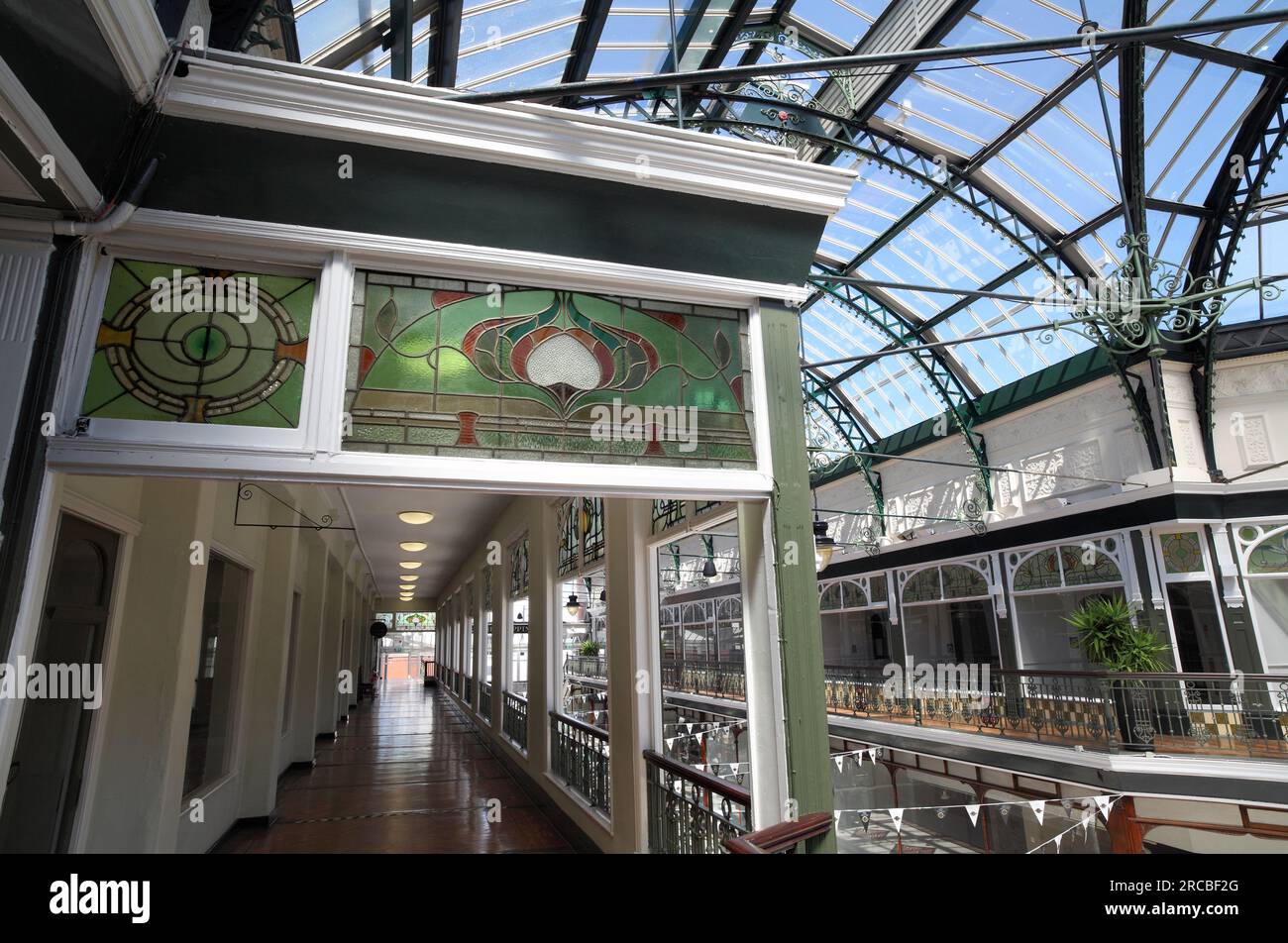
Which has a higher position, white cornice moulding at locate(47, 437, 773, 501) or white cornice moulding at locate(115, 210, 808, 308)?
white cornice moulding at locate(115, 210, 808, 308)

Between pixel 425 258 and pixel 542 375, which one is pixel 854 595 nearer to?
pixel 542 375

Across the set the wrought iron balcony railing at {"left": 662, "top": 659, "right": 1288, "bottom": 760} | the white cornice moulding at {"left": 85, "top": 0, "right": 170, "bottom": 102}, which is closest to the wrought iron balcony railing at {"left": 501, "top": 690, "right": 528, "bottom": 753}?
the wrought iron balcony railing at {"left": 662, "top": 659, "right": 1288, "bottom": 760}

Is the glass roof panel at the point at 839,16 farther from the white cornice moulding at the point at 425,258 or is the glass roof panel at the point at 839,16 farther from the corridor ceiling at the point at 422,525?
the white cornice moulding at the point at 425,258

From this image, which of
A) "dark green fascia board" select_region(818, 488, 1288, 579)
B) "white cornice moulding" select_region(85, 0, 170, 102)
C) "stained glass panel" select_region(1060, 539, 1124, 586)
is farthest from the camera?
"stained glass panel" select_region(1060, 539, 1124, 586)

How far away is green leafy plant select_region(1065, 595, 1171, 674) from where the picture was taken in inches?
307

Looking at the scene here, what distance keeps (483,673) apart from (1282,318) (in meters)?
12.5

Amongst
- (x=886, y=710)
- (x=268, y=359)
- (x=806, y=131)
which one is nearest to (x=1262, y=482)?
(x=886, y=710)

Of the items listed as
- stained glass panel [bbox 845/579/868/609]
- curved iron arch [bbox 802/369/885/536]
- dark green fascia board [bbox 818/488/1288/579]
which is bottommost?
stained glass panel [bbox 845/579/868/609]

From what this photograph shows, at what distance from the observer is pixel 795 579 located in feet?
7.91

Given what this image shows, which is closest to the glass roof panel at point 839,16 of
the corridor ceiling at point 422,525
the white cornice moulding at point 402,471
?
the corridor ceiling at point 422,525

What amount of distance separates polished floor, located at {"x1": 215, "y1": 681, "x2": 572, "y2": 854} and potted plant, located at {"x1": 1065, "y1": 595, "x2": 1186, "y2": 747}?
6.04 meters

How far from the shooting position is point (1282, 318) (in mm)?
9227

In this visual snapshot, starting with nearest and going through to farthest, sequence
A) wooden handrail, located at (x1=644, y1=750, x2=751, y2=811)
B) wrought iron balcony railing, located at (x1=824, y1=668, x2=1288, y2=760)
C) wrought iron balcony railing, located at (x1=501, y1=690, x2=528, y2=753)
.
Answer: wooden handrail, located at (x1=644, y1=750, x2=751, y2=811), wrought iron balcony railing, located at (x1=824, y1=668, x2=1288, y2=760), wrought iron balcony railing, located at (x1=501, y1=690, x2=528, y2=753)

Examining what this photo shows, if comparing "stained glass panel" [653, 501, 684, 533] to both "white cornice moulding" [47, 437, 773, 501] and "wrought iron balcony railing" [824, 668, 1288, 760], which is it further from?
"wrought iron balcony railing" [824, 668, 1288, 760]
